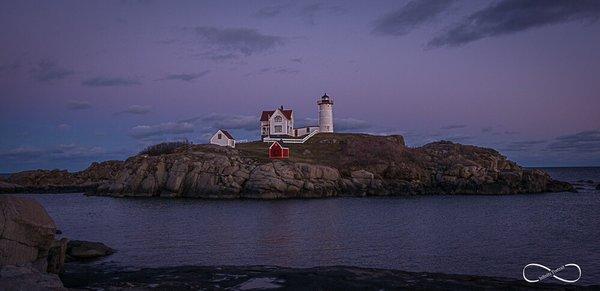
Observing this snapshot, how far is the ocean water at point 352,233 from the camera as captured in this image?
29094 millimetres

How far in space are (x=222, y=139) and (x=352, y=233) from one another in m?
63.8

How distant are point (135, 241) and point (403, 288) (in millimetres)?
23637

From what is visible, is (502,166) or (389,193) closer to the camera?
(389,193)

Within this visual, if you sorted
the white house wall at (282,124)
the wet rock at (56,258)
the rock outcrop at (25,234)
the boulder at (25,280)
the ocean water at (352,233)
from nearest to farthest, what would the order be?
the boulder at (25,280), the rock outcrop at (25,234), the wet rock at (56,258), the ocean water at (352,233), the white house wall at (282,124)

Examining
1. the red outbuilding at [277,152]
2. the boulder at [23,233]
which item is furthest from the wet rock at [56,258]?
the red outbuilding at [277,152]

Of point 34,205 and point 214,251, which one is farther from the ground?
point 34,205

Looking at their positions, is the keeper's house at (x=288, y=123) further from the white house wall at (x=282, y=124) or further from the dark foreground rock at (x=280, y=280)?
the dark foreground rock at (x=280, y=280)

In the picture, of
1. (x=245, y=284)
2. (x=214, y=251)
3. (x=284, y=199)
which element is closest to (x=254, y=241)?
(x=214, y=251)

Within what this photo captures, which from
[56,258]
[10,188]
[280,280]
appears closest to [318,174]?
[56,258]

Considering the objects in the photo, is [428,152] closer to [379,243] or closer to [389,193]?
[389,193]

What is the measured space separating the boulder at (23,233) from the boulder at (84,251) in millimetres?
7118

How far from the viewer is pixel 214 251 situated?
32719mm

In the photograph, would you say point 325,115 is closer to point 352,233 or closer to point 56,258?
point 352,233

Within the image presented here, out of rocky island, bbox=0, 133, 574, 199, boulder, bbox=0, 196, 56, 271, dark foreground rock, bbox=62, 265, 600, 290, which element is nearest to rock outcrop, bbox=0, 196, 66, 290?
boulder, bbox=0, 196, 56, 271
